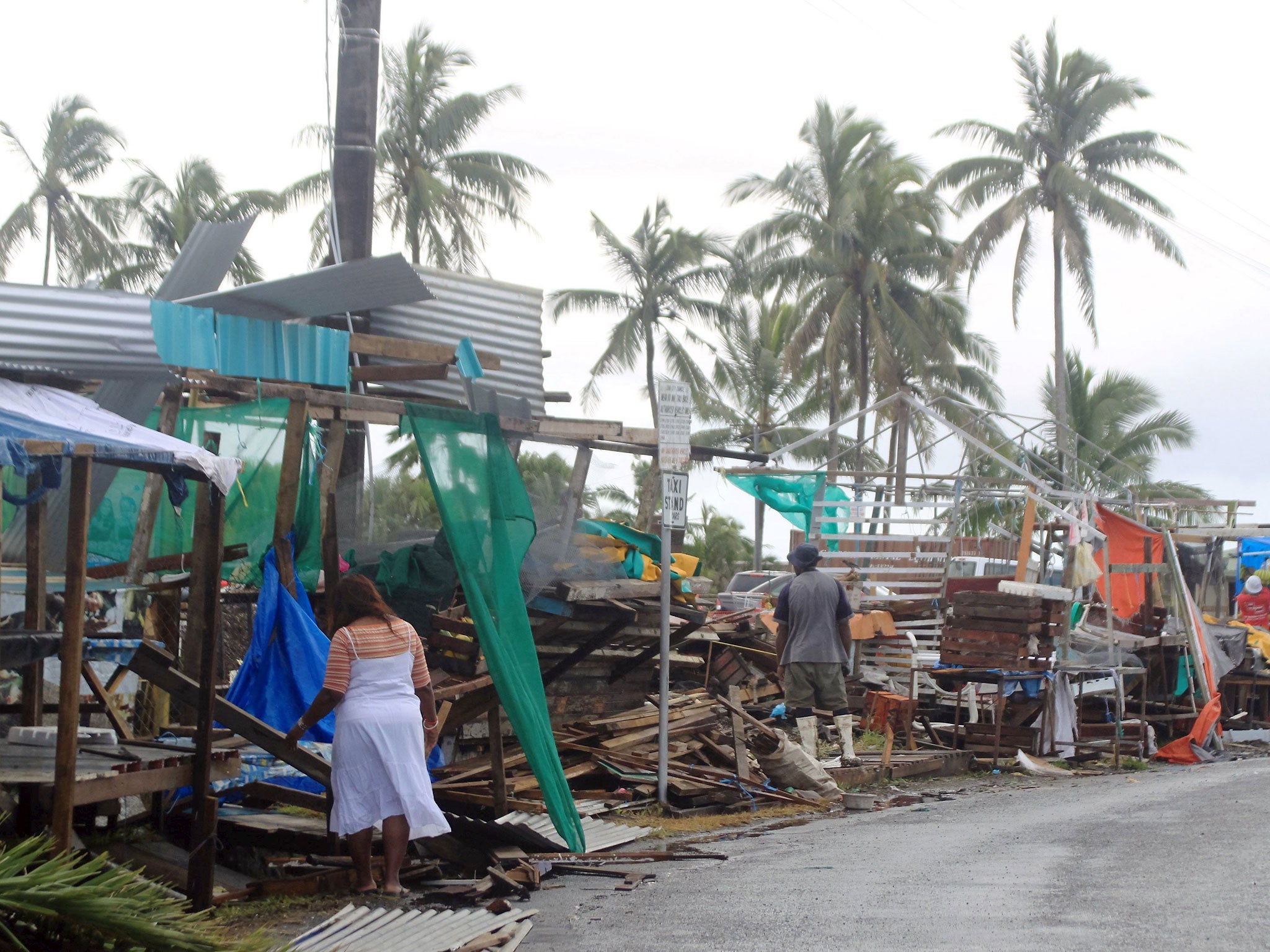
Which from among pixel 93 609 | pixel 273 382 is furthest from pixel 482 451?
pixel 93 609

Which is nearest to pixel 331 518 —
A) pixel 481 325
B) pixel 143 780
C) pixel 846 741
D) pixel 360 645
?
pixel 481 325

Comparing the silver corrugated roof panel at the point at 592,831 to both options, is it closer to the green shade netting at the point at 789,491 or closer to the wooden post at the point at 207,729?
the wooden post at the point at 207,729

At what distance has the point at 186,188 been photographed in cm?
3909

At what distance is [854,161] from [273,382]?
3174 centimetres

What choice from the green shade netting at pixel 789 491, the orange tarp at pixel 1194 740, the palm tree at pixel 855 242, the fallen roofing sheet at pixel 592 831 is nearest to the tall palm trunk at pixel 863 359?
the palm tree at pixel 855 242

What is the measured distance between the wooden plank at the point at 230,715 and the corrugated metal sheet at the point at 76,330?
1.60 metres

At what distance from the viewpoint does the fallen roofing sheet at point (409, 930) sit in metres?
5.29

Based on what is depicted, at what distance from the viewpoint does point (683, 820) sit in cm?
944

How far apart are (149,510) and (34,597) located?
2139 millimetres

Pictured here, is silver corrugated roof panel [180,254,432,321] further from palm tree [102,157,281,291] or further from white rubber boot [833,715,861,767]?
palm tree [102,157,281,291]

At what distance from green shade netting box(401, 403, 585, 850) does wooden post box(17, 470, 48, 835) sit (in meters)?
2.14

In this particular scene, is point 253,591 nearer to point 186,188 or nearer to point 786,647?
point 786,647

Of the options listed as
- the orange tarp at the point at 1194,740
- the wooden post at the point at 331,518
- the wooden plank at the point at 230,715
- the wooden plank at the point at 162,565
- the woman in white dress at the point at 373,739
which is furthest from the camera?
the orange tarp at the point at 1194,740

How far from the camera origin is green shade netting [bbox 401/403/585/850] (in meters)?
7.67
